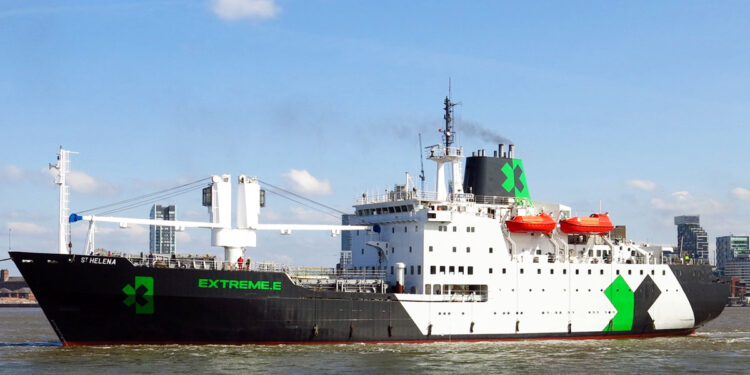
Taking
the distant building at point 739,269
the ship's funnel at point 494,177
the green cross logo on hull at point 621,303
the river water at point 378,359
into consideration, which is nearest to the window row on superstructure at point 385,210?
the ship's funnel at point 494,177

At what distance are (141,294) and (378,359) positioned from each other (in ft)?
26.4

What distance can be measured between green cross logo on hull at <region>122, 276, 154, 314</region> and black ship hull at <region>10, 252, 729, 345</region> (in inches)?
1.3

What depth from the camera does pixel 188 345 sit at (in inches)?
1147

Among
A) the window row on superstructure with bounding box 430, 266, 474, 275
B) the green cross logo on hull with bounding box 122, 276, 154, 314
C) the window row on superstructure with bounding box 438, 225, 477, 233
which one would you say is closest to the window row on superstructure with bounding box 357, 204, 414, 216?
the window row on superstructure with bounding box 438, 225, 477, 233

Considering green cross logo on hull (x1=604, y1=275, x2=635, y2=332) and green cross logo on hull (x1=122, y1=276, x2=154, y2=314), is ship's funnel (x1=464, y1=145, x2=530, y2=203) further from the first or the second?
green cross logo on hull (x1=122, y1=276, x2=154, y2=314)

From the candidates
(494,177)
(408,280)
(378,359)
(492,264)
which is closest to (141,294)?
(378,359)

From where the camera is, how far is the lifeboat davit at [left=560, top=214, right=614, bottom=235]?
36.3m

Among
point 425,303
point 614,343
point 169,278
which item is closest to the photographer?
point 169,278

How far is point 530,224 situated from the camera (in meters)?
34.9

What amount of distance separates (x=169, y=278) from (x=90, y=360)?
3770 millimetres

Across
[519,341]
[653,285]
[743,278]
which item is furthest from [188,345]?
[743,278]

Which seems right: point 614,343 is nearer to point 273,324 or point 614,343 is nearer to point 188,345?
point 273,324

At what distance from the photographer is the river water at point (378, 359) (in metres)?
25.0

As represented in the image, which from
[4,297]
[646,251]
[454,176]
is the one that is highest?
[454,176]
